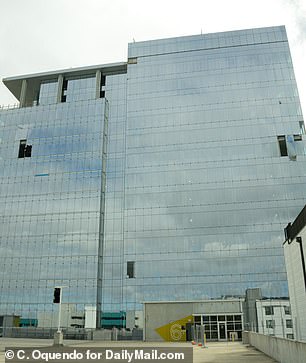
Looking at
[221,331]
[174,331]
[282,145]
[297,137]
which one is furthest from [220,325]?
[297,137]

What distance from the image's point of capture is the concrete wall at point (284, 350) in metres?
14.8

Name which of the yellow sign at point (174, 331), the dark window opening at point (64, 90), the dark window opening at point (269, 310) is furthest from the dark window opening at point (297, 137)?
the dark window opening at point (64, 90)

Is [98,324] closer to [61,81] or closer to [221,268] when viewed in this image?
[221,268]

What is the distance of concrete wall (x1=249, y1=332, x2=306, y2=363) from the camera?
48.6 feet

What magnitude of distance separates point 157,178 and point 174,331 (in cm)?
2722

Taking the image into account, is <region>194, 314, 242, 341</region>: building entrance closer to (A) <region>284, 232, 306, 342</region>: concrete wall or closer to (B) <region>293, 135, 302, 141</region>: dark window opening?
(A) <region>284, 232, 306, 342</region>: concrete wall

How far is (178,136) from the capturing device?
237 ft

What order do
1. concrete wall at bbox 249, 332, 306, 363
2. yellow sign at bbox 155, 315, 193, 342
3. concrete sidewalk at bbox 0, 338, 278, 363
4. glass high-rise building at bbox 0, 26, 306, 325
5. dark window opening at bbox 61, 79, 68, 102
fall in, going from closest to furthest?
1. concrete wall at bbox 249, 332, 306, 363
2. concrete sidewalk at bbox 0, 338, 278, 363
3. yellow sign at bbox 155, 315, 193, 342
4. glass high-rise building at bbox 0, 26, 306, 325
5. dark window opening at bbox 61, 79, 68, 102

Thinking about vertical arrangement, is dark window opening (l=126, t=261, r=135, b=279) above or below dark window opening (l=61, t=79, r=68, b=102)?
below

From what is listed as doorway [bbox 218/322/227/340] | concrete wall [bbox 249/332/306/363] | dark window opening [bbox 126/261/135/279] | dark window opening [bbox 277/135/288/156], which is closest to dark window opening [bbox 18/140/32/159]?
dark window opening [bbox 126/261/135/279]

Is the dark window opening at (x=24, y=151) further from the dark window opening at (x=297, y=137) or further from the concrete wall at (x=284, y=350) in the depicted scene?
the concrete wall at (x=284, y=350)

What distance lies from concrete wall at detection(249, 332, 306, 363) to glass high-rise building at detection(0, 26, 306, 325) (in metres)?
38.1

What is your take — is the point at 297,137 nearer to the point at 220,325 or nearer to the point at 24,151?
the point at 220,325

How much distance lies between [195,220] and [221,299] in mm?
13569
